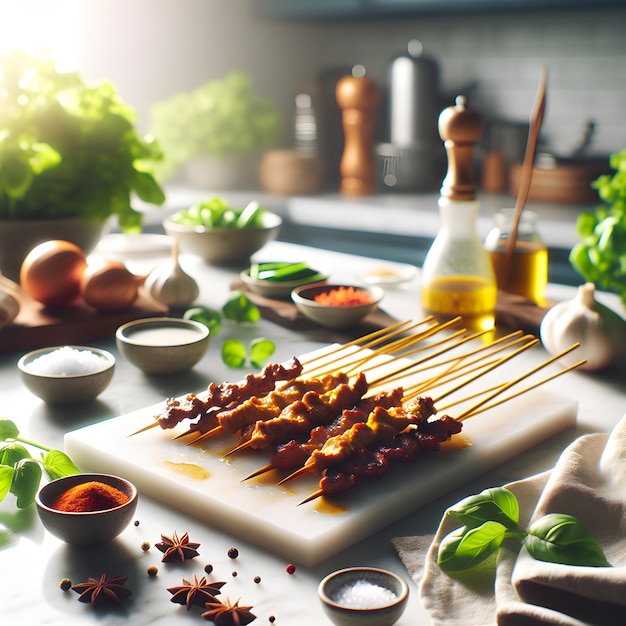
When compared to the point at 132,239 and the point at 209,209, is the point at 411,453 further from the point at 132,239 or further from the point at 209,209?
the point at 132,239

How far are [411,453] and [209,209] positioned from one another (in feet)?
4.34

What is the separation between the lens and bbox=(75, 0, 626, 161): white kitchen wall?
3.96m

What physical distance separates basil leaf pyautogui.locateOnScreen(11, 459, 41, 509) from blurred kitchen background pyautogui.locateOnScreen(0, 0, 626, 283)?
8.74 ft

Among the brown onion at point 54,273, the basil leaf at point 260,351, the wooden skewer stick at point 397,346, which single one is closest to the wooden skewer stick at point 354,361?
the wooden skewer stick at point 397,346

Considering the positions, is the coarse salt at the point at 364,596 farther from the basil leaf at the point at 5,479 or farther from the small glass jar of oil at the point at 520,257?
the small glass jar of oil at the point at 520,257

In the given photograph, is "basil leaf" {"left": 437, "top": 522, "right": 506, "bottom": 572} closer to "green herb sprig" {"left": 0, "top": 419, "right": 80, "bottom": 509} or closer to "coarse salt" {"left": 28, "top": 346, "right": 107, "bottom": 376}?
"green herb sprig" {"left": 0, "top": 419, "right": 80, "bottom": 509}

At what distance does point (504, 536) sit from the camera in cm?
78

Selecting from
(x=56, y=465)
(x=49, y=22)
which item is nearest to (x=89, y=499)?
(x=56, y=465)

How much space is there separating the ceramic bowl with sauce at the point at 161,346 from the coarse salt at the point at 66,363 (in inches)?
3.1

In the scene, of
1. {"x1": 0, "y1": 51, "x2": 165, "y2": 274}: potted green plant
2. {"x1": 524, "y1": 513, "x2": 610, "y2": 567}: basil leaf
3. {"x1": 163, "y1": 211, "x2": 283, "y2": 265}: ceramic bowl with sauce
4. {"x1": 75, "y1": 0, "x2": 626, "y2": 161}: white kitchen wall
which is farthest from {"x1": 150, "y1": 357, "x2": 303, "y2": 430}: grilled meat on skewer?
{"x1": 75, "y1": 0, "x2": 626, "y2": 161}: white kitchen wall

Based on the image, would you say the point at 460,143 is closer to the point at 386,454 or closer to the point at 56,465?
the point at 386,454

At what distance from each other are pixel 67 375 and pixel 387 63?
3.87 metres

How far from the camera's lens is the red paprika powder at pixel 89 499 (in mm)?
852

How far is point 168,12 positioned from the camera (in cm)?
444
